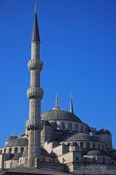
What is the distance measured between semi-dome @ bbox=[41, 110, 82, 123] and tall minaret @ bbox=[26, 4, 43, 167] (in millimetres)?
7695

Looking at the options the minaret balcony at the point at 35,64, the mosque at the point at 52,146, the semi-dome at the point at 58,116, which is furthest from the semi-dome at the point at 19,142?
the minaret balcony at the point at 35,64

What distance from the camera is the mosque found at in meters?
32.2

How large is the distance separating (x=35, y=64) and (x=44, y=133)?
6.64 metres

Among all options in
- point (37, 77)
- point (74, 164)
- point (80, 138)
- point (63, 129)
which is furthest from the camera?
point (63, 129)

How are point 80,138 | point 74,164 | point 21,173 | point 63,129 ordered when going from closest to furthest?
point 21,173, point 74,164, point 80,138, point 63,129

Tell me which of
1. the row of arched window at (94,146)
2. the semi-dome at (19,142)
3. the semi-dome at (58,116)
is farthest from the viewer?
the semi-dome at (58,116)

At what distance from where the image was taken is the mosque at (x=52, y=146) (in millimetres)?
32250

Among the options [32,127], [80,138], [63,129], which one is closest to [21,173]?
[32,127]

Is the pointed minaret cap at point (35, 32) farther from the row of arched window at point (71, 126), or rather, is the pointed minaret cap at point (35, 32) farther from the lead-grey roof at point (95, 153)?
the lead-grey roof at point (95, 153)

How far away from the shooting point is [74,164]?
32.3 metres

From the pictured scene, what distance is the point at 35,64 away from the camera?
34500mm

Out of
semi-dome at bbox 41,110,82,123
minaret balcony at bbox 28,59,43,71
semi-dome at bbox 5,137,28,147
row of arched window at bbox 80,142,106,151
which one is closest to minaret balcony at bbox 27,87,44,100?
minaret balcony at bbox 28,59,43,71

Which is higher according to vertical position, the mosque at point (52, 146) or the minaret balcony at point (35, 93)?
the minaret balcony at point (35, 93)

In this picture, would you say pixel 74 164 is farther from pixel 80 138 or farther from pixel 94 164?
pixel 80 138
